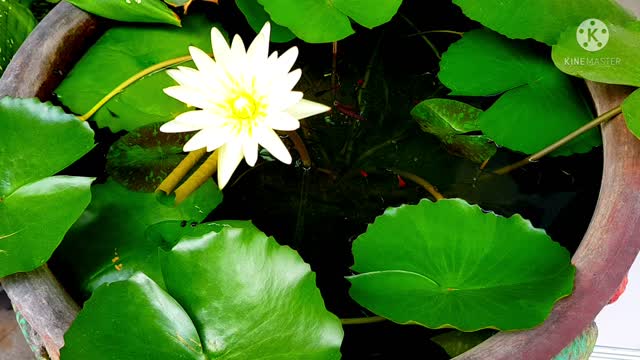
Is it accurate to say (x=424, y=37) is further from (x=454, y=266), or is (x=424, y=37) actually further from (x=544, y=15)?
(x=454, y=266)

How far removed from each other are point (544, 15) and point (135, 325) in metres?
0.57

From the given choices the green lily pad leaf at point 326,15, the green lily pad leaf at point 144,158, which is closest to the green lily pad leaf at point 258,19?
the green lily pad leaf at point 326,15

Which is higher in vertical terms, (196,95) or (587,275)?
(196,95)

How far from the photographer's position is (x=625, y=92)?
64 cm

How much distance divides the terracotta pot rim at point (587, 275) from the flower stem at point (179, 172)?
0.15 m

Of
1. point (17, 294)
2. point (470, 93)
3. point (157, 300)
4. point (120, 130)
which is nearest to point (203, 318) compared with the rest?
point (157, 300)

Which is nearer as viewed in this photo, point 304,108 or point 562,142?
point 304,108

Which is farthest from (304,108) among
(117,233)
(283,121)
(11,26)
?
(11,26)

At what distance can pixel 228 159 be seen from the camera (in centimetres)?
56

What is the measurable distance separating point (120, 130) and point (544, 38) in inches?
21.4

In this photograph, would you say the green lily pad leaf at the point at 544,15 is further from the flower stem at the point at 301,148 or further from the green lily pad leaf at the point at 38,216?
the green lily pad leaf at the point at 38,216

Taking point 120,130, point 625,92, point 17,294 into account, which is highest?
point 625,92

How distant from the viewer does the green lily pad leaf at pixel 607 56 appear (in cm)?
61

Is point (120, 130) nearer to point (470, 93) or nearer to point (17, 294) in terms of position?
point (17, 294)
